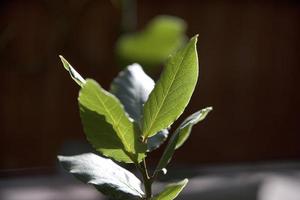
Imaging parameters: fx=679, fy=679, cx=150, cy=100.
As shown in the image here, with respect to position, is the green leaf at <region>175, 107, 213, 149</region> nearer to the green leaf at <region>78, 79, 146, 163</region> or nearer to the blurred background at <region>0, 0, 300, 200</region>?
the green leaf at <region>78, 79, 146, 163</region>

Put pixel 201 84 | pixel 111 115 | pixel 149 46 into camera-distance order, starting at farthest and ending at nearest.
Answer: pixel 201 84 < pixel 149 46 < pixel 111 115

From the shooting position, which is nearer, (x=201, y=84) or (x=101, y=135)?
(x=101, y=135)

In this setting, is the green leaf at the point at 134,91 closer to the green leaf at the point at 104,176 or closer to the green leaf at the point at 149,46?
the green leaf at the point at 104,176

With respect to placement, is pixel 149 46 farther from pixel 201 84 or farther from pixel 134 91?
pixel 201 84

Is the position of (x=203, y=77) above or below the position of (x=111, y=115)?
below

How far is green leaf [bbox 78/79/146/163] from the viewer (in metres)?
0.37

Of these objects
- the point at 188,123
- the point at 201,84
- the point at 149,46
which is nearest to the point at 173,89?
the point at 188,123

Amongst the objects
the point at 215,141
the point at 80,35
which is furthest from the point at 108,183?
the point at 215,141

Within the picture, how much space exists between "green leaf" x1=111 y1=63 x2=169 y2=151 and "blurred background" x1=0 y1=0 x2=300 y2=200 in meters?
3.34

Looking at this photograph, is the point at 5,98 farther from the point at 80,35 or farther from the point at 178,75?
the point at 178,75

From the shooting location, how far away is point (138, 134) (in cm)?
41

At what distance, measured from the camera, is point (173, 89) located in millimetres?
398

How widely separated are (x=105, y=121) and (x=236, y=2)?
14.6 ft

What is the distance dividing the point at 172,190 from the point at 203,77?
4.39 metres
